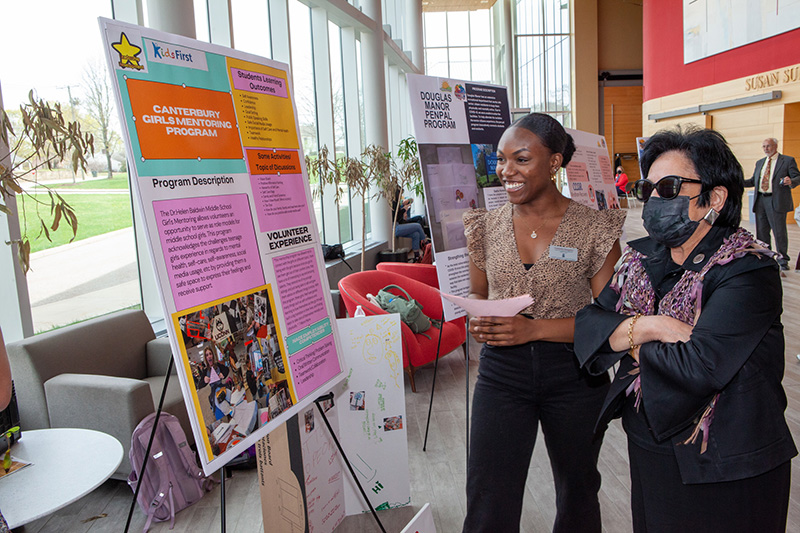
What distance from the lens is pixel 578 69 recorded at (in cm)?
2225

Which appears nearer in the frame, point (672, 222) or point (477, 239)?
point (672, 222)

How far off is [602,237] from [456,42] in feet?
66.7

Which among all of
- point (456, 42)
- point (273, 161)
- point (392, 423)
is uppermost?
point (456, 42)

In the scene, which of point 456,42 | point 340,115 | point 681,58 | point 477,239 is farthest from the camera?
point 456,42

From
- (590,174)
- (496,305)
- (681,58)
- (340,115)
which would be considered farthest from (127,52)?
(681,58)

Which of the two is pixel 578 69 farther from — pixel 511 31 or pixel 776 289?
pixel 776 289

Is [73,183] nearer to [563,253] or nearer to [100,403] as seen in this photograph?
[100,403]

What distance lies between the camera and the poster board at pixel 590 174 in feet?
14.8

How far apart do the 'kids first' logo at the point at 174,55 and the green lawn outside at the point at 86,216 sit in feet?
7.45

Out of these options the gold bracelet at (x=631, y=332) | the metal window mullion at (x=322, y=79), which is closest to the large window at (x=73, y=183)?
the gold bracelet at (x=631, y=332)

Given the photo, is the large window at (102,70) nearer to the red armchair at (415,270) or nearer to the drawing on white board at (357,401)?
the drawing on white board at (357,401)

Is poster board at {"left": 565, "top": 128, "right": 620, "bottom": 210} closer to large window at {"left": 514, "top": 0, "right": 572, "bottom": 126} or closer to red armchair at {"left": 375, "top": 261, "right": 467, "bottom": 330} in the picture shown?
red armchair at {"left": 375, "top": 261, "right": 467, "bottom": 330}

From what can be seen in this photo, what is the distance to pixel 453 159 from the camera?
2.88 meters

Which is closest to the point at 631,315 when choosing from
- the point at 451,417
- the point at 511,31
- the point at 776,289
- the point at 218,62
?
→ the point at 776,289
